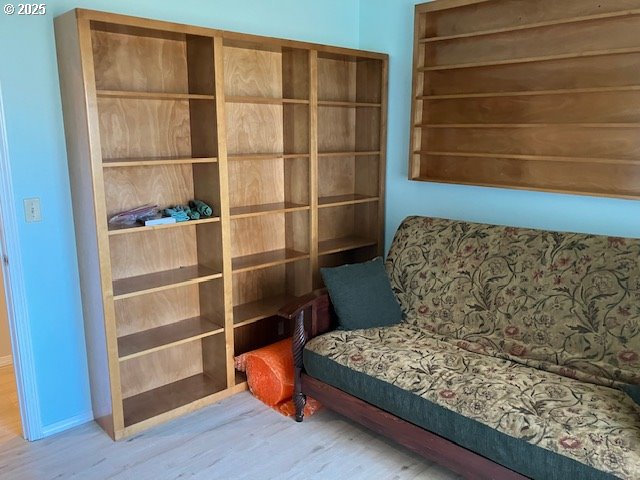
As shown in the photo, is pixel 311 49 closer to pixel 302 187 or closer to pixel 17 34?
pixel 302 187

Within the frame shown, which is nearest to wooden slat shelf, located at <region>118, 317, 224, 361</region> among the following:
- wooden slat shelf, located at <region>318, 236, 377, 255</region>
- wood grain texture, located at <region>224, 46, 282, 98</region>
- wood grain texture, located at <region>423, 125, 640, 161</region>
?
wooden slat shelf, located at <region>318, 236, 377, 255</region>

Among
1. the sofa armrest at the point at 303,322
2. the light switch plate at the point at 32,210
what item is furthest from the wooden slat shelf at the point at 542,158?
the light switch plate at the point at 32,210

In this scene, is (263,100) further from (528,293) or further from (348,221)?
(528,293)

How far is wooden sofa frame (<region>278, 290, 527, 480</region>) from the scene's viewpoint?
1897 mm

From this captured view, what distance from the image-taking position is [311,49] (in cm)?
287

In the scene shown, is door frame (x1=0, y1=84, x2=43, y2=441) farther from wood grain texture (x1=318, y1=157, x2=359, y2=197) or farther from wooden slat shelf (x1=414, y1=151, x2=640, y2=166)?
wooden slat shelf (x1=414, y1=151, x2=640, y2=166)

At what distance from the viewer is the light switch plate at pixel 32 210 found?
2287 millimetres

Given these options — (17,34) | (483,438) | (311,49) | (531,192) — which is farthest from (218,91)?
(483,438)

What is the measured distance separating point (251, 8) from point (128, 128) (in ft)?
3.30

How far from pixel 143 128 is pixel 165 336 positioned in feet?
3.47

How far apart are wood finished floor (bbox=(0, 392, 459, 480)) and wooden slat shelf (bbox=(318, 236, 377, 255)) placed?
103 centimetres

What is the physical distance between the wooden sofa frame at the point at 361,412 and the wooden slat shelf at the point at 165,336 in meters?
0.50

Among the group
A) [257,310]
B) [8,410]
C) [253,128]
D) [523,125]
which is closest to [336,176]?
[253,128]

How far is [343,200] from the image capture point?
11.0 feet
